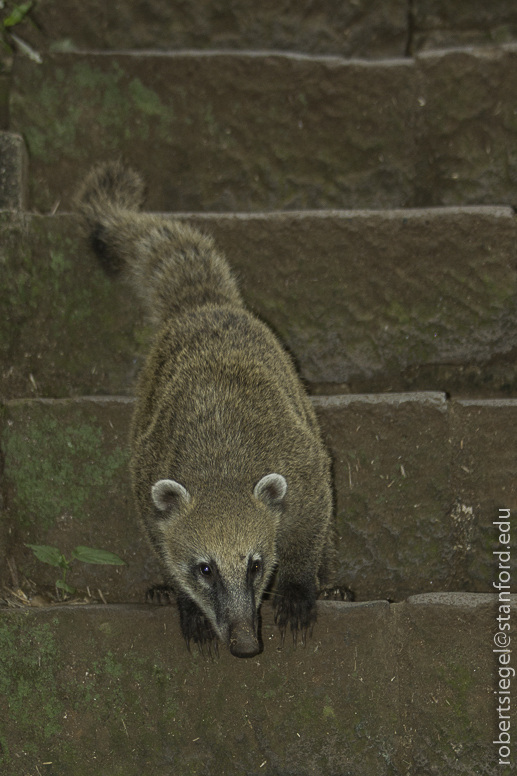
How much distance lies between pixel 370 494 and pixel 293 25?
3.68 metres

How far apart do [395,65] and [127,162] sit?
1.83m

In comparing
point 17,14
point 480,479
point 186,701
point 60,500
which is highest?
point 17,14

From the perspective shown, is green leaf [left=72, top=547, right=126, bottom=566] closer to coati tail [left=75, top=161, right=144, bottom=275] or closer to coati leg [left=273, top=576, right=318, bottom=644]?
coati leg [left=273, top=576, right=318, bottom=644]

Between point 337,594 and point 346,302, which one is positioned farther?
point 346,302

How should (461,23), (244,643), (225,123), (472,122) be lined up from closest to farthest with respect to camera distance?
(244,643) → (472,122) → (225,123) → (461,23)

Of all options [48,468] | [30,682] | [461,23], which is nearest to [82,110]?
[48,468]

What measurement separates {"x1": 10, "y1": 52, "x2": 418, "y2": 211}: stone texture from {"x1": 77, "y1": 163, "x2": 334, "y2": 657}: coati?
0.84 meters

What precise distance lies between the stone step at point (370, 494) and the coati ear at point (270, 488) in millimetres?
642

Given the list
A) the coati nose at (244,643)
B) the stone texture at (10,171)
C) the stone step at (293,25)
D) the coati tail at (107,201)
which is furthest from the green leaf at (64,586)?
the stone step at (293,25)

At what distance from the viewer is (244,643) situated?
287 centimetres

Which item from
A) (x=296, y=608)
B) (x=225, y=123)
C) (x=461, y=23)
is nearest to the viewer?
(x=296, y=608)

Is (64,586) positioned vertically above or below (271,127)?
below

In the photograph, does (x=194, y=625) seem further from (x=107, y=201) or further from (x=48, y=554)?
(x=107, y=201)

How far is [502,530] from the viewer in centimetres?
351
